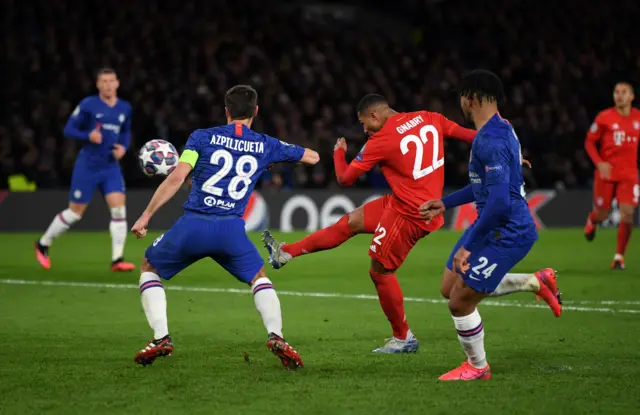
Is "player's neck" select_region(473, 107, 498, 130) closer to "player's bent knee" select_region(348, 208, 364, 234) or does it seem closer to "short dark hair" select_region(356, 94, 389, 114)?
"short dark hair" select_region(356, 94, 389, 114)

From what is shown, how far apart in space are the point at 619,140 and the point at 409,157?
7.42 m

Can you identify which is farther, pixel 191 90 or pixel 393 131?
pixel 191 90

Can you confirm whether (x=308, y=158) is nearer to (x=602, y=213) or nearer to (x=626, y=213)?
(x=626, y=213)

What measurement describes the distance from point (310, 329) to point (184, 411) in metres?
3.44

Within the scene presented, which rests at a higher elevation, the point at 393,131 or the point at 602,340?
the point at 393,131

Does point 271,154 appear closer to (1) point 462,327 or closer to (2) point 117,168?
(1) point 462,327

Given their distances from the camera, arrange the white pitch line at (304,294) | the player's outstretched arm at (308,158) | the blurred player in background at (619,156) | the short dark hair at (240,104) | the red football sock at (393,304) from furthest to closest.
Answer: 1. the blurred player in background at (619,156)
2. the white pitch line at (304,294)
3. the red football sock at (393,304)
4. the player's outstretched arm at (308,158)
5. the short dark hair at (240,104)

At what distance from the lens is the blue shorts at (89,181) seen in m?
13.3

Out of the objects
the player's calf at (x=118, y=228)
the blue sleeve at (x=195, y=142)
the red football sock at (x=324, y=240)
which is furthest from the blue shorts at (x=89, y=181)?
the blue sleeve at (x=195, y=142)

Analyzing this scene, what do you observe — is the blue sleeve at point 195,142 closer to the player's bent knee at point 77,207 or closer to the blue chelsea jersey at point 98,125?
the blue chelsea jersey at point 98,125

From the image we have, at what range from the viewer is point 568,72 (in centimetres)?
2762

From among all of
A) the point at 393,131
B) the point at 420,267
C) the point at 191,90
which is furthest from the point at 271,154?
the point at 191,90

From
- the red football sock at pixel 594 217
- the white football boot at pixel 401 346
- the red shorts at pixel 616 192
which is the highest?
the red shorts at pixel 616 192

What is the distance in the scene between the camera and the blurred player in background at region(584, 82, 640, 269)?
47.1 feet
